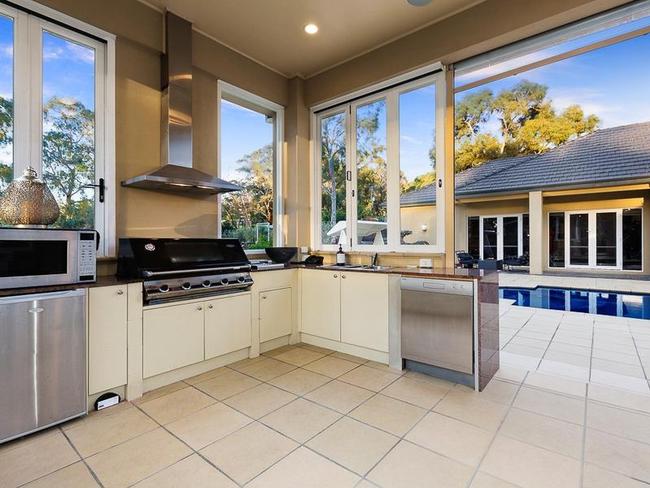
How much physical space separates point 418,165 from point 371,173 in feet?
1.96

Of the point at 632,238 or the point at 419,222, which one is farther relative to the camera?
the point at 632,238

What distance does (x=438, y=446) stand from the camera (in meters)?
1.87

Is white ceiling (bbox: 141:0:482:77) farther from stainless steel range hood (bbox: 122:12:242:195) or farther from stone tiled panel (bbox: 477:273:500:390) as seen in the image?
stone tiled panel (bbox: 477:273:500:390)

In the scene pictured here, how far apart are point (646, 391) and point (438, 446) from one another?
2.00 m

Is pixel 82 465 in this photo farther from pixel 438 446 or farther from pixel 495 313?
pixel 495 313

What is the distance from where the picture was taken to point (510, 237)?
38.1 feet

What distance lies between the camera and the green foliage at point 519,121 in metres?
9.44

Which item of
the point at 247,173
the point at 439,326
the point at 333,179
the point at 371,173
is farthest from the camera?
the point at 333,179

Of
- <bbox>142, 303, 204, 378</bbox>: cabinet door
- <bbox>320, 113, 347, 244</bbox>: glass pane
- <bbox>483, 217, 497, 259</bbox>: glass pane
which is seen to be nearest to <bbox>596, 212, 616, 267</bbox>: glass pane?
<bbox>483, 217, 497, 259</bbox>: glass pane

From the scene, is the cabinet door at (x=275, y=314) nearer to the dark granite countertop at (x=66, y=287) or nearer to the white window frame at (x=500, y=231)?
the dark granite countertop at (x=66, y=287)

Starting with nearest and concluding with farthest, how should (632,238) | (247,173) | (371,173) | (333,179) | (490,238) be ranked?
(371,173), (247,173), (333,179), (632,238), (490,238)

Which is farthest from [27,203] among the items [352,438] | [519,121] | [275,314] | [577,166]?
[577,166]

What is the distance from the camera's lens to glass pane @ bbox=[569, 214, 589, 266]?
10.8m

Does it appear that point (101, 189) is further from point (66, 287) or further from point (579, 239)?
point (579, 239)
